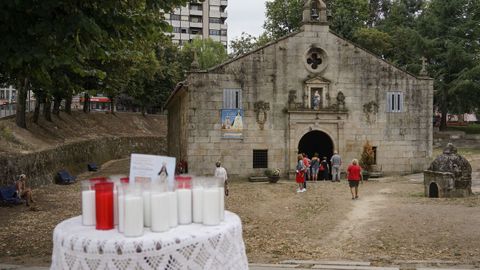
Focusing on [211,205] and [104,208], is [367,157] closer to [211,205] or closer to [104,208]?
[211,205]

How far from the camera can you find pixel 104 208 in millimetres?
4262

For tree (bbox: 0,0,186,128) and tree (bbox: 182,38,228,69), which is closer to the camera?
tree (bbox: 0,0,186,128)

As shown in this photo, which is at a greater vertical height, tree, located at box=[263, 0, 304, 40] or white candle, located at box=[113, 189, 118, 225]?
tree, located at box=[263, 0, 304, 40]

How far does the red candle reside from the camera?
14.0ft

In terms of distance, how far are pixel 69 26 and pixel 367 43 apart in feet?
137

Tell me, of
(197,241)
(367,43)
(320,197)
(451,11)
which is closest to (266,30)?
(367,43)

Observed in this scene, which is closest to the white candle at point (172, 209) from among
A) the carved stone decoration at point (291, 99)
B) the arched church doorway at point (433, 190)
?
the arched church doorway at point (433, 190)

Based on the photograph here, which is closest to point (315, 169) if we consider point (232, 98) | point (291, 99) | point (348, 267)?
point (291, 99)

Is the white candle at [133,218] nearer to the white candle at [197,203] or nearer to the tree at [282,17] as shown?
the white candle at [197,203]

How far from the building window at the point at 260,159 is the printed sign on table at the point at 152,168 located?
64.5 ft

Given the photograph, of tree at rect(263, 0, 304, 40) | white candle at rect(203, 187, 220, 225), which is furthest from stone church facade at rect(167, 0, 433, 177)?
tree at rect(263, 0, 304, 40)

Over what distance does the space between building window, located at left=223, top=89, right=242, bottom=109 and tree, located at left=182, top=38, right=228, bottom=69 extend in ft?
109

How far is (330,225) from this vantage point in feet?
42.0

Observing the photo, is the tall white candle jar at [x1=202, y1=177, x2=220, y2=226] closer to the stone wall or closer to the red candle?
the red candle
